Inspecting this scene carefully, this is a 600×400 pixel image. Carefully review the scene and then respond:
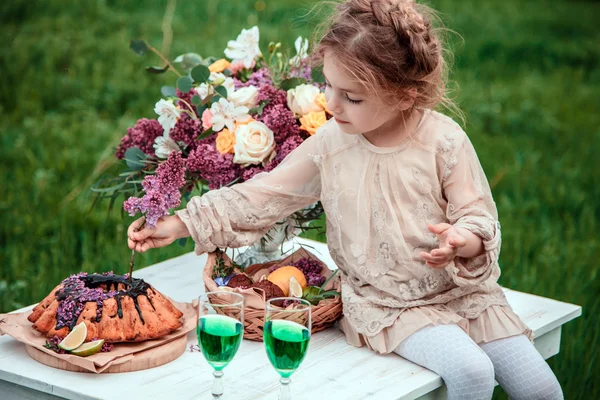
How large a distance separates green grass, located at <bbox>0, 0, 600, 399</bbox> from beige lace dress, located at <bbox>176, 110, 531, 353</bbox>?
2.23 feet

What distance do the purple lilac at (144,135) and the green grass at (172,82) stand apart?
58 cm

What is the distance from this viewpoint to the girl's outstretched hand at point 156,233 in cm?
256

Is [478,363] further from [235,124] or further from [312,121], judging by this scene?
[235,124]

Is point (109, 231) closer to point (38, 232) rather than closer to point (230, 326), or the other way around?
point (38, 232)

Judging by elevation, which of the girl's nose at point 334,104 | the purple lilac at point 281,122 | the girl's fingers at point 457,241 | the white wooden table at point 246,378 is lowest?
the white wooden table at point 246,378

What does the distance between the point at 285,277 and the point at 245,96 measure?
0.61m

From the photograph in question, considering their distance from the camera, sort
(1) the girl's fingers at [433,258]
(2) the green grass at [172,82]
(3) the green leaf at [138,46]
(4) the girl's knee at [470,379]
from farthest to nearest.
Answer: (2) the green grass at [172,82]
(3) the green leaf at [138,46]
(4) the girl's knee at [470,379]
(1) the girl's fingers at [433,258]

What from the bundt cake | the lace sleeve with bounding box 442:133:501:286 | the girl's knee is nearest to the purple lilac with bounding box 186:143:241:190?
the bundt cake

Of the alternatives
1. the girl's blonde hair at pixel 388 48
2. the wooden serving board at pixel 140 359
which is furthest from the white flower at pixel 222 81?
the wooden serving board at pixel 140 359

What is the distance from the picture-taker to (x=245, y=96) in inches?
116

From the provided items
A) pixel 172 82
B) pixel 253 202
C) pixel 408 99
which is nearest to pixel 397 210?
pixel 408 99

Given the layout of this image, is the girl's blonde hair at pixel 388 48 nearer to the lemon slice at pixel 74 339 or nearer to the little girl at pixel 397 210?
the little girl at pixel 397 210

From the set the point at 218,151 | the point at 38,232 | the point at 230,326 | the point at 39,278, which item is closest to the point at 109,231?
the point at 38,232

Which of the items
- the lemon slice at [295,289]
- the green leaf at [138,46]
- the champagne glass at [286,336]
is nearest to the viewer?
the champagne glass at [286,336]
